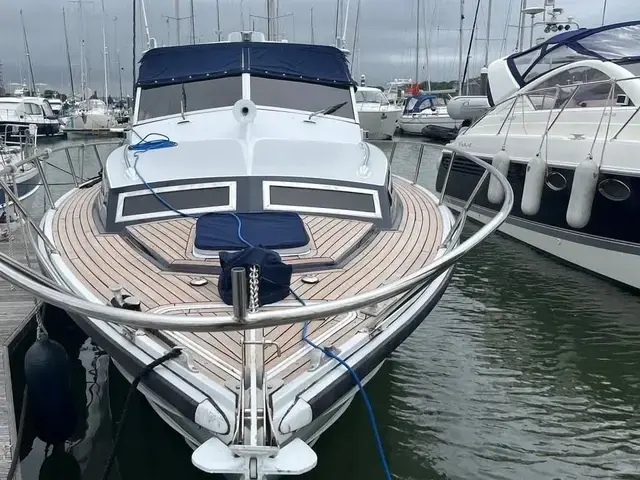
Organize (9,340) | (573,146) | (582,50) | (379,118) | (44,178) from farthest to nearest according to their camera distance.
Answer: (379,118)
(582,50)
(573,146)
(44,178)
(9,340)

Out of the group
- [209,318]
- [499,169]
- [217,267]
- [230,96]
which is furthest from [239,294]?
[499,169]

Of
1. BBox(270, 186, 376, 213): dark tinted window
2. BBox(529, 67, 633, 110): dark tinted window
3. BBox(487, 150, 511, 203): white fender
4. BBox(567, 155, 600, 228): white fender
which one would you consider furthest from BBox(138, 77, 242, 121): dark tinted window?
BBox(529, 67, 633, 110): dark tinted window

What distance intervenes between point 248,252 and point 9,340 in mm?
2743

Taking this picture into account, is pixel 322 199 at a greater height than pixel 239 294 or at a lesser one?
lesser

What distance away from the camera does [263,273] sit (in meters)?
3.21

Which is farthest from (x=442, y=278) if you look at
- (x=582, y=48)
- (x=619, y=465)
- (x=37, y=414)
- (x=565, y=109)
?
(x=582, y=48)

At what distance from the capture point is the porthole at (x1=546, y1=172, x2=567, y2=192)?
310 inches

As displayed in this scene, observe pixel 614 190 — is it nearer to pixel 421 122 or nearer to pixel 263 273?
pixel 263 273

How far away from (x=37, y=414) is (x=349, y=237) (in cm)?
239

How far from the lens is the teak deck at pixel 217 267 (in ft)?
10.3

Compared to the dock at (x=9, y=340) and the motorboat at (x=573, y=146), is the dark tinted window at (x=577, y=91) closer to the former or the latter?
the motorboat at (x=573, y=146)

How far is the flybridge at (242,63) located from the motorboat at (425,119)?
2187 centimetres

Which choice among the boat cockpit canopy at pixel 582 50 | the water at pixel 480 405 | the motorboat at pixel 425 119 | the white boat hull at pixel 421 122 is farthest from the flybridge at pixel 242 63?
the white boat hull at pixel 421 122

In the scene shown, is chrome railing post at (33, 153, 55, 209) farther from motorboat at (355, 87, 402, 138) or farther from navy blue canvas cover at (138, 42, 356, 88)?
motorboat at (355, 87, 402, 138)
